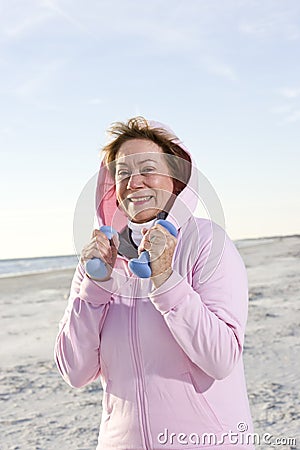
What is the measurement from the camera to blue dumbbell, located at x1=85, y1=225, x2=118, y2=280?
2.06m

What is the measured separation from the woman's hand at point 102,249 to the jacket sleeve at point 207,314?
0.20 m

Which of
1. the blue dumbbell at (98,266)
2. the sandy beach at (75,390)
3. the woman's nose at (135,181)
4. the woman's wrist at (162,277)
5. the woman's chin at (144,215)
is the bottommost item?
the sandy beach at (75,390)

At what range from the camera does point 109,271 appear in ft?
6.90

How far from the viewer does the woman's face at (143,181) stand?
2.13 metres

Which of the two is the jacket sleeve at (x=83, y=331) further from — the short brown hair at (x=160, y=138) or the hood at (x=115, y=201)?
the short brown hair at (x=160, y=138)

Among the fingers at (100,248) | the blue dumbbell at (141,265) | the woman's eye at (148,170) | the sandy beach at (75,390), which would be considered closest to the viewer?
the blue dumbbell at (141,265)

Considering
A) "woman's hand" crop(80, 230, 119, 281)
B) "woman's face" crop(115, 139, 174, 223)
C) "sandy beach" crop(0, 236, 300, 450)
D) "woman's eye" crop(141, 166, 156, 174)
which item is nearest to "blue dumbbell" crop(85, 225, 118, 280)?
"woman's hand" crop(80, 230, 119, 281)

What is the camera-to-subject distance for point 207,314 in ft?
6.49

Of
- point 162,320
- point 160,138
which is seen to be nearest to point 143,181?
point 160,138

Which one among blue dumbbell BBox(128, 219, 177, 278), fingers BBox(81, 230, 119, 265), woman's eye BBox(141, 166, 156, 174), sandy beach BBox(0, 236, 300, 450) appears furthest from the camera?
sandy beach BBox(0, 236, 300, 450)

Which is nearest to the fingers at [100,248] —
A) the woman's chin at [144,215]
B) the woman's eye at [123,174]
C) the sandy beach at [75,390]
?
the woman's chin at [144,215]

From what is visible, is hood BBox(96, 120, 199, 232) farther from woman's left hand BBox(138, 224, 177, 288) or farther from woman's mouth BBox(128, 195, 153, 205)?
woman's left hand BBox(138, 224, 177, 288)

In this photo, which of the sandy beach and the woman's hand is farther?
the sandy beach

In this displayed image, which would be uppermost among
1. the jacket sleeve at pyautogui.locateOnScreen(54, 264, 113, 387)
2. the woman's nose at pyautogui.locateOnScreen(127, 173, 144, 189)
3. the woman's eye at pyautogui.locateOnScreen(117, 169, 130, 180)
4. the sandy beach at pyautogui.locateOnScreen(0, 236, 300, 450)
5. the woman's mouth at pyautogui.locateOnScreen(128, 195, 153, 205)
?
the woman's eye at pyautogui.locateOnScreen(117, 169, 130, 180)
